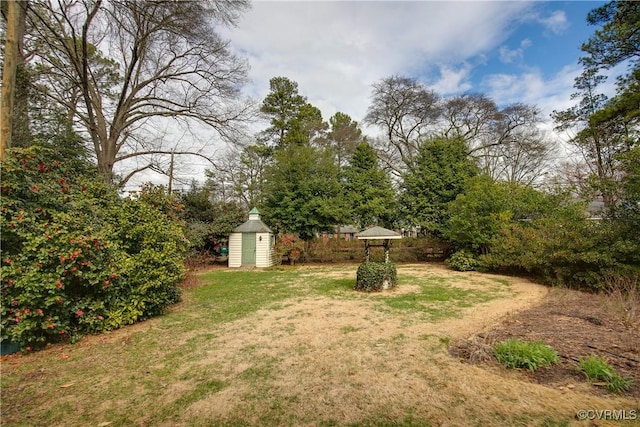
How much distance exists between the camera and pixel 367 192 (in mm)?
16000

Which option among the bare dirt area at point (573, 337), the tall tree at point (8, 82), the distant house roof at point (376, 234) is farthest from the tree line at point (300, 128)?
the distant house roof at point (376, 234)

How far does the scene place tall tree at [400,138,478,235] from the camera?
50.7 ft

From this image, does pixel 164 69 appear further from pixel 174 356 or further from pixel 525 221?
pixel 525 221

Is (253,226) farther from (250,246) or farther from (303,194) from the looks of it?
(303,194)

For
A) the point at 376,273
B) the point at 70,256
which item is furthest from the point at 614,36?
the point at 70,256

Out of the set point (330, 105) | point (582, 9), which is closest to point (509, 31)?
point (582, 9)

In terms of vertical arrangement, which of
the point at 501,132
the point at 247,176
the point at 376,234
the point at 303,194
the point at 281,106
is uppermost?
the point at 281,106

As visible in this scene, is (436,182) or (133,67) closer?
(133,67)

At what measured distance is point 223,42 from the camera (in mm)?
10555

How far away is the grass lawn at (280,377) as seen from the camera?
227 centimetres

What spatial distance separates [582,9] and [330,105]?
15654 mm

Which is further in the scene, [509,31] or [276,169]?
[276,169]
